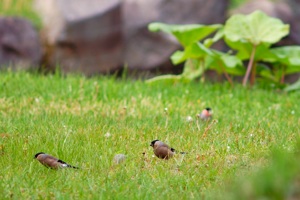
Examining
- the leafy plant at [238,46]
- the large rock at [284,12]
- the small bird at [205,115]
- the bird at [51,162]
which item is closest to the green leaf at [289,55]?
the leafy plant at [238,46]

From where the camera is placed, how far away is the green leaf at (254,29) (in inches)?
259

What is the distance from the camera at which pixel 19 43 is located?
9539 mm

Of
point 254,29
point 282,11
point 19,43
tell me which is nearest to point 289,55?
point 254,29

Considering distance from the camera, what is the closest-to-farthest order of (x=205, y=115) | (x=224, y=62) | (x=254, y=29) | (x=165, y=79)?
(x=205, y=115), (x=224, y=62), (x=254, y=29), (x=165, y=79)

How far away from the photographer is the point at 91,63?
955 cm

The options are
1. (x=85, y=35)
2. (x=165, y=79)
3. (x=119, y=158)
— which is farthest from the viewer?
(x=85, y=35)

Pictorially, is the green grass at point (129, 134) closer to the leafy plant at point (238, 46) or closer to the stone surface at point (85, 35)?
the leafy plant at point (238, 46)

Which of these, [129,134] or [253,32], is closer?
[129,134]

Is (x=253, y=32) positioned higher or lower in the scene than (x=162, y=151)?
lower

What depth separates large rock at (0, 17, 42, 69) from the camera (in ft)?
31.2

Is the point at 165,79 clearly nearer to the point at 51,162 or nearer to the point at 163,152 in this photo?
the point at 163,152

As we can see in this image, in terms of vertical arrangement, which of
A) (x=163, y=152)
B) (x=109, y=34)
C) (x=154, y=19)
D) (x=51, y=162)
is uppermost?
(x=51, y=162)

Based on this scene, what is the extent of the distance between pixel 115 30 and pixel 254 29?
3.29 metres

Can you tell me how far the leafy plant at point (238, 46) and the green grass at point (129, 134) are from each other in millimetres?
295
